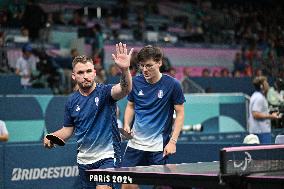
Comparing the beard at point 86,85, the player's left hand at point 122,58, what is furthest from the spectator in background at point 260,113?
the player's left hand at point 122,58

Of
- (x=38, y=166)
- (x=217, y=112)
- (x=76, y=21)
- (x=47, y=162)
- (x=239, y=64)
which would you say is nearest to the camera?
(x=38, y=166)

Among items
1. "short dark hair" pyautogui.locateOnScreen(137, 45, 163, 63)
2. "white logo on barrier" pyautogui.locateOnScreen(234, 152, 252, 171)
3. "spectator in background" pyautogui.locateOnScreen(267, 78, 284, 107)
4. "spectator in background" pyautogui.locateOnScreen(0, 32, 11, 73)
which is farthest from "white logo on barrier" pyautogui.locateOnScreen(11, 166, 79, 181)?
"spectator in background" pyautogui.locateOnScreen(0, 32, 11, 73)

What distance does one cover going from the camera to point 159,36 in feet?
85.3

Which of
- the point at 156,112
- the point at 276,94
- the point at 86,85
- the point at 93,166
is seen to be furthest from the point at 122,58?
the point at 276,94

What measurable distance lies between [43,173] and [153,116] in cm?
252

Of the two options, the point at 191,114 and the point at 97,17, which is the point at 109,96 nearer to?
the point at 191,114

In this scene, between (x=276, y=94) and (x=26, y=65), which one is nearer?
(x=276, y=94)

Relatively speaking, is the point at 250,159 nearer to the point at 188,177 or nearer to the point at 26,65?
the point at 188,177

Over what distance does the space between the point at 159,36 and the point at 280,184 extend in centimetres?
2149

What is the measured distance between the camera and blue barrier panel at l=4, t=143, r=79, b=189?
9.67 metres

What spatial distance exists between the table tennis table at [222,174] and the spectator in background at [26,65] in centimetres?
1281

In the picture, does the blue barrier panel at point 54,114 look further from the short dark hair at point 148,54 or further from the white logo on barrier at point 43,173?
the short dark hair at point 148,54

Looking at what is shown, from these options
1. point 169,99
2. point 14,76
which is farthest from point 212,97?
point 169,99

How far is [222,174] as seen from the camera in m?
4.82
